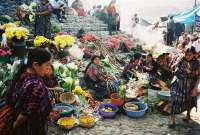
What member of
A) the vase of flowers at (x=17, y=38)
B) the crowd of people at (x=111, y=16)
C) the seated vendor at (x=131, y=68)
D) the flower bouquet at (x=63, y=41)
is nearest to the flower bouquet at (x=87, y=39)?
the crowd of people at (x=111, y=16)

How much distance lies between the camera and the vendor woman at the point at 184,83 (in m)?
7.05

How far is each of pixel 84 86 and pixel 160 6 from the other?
1167 inches

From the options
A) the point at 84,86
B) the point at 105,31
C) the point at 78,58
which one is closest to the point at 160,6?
the point at 105,31

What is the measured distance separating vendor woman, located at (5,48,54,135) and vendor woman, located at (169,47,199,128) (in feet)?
13.9

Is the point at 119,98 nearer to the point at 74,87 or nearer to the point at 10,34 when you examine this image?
the point at 74,87

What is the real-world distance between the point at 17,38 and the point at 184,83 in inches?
156

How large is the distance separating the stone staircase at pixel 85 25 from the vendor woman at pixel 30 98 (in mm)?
11772

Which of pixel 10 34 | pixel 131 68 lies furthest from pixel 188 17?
pixel 10 34

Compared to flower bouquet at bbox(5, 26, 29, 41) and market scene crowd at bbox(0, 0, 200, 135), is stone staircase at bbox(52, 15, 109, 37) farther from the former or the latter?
flower bouquet at bbox(5, 26, 29, 41)

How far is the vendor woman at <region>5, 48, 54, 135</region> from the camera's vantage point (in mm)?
3264

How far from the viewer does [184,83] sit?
7180mm

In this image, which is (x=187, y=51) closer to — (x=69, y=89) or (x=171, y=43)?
(x=69, y=89)

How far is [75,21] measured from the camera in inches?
656

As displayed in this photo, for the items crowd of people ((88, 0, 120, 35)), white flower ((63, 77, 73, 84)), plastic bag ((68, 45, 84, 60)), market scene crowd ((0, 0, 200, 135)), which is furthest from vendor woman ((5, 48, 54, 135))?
crowd of people ((88, 0, 120, 35))
